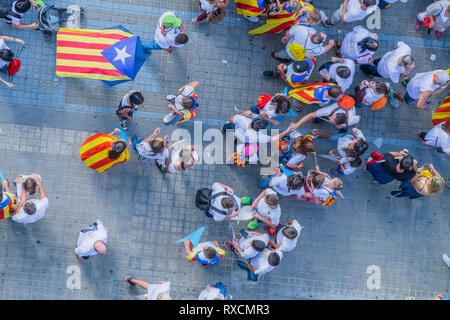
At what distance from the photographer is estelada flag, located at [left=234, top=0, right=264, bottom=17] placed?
430 inches

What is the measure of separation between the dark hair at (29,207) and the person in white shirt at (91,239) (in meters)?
1.26

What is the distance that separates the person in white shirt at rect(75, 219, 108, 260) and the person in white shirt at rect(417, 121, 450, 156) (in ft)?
27.1

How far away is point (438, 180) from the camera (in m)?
10.3

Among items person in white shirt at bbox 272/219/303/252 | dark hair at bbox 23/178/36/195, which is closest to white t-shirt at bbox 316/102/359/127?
person in white shirt at bbox 272/219/303/252

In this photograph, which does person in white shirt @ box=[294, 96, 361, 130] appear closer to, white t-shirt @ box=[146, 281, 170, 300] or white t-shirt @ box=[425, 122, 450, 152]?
white t-shirt @ box=[425, 122, 450, 152]

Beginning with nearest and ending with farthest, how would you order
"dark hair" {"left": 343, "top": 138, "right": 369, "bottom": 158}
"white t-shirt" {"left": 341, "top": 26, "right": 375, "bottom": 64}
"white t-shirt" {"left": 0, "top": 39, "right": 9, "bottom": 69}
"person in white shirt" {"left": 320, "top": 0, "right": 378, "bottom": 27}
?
"white t-shirt" {"left": 0, "top": 39, "right": 9, "bottom": 69}, "dark hair" {"left": 343, "top": 138, "right": 369, "bottom": 158}, "person in white shirt" {"left": 320, "top": 0, "right": 378, "bottom": 27}, "white t-shirt" {"left": 341, "top": 26, "right": 375, "bottom": 64}

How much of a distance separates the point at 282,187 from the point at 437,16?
19.9 feet

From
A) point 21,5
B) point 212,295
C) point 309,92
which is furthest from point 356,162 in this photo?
point 21,5

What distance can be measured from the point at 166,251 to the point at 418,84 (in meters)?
7.54

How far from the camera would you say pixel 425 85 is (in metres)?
11.1

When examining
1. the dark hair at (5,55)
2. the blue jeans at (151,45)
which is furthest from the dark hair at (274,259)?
the dark hair at (5,55)

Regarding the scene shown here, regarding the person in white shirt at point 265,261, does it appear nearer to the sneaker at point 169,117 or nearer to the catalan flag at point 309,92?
the catalan flag at point 309,92
